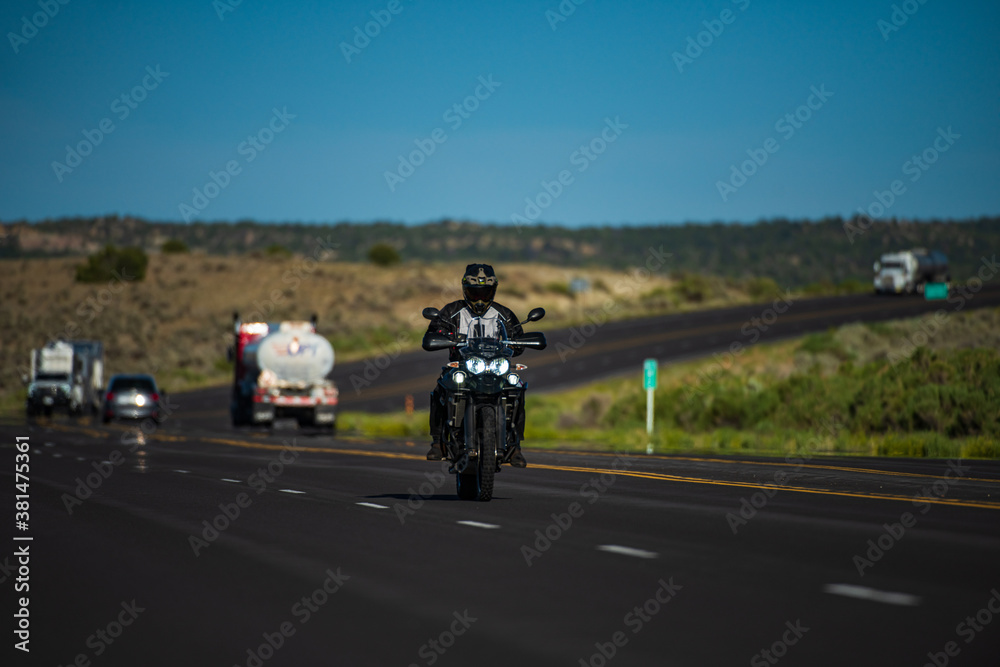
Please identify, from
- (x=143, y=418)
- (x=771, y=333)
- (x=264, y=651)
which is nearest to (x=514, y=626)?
(x=264, y=651)

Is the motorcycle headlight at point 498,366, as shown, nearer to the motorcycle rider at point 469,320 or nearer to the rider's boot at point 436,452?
the motorcycle rider at point 469,320

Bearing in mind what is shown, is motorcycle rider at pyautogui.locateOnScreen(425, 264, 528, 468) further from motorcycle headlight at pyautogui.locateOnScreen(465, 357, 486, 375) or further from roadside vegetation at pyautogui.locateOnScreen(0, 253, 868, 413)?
roadside vegetation at pyautogui.locateOnScreen(0, 253, 868, 413)

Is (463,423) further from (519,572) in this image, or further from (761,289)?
(761,289)

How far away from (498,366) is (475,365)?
258mm

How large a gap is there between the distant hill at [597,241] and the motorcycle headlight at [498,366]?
399 ft

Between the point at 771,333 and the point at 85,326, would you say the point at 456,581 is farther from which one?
the point at 85,326

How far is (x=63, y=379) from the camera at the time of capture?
5469 cm

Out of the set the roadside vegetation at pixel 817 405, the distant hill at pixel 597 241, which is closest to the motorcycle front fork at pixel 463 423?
the roadside vegetation at pixel 817 405

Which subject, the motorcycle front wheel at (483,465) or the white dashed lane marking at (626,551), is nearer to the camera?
the white dashed lane marking at (626,551)

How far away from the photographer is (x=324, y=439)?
3509 cm

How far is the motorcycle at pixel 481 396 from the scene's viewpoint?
48.1 ft

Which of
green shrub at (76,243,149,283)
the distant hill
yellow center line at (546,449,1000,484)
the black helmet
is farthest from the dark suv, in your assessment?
the distant hill

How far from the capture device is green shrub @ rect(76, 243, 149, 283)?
11744 centimetres

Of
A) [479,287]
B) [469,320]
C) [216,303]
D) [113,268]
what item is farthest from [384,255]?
[479,287]
